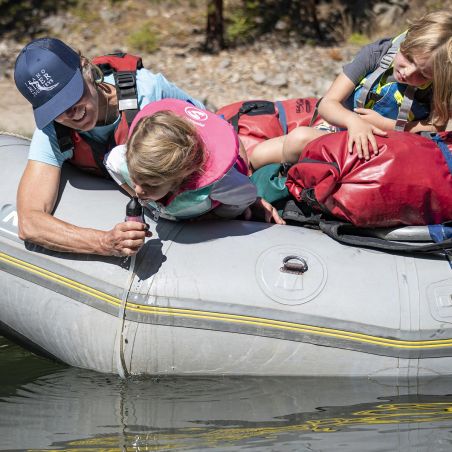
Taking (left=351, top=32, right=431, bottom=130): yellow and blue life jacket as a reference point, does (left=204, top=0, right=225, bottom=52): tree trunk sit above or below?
below

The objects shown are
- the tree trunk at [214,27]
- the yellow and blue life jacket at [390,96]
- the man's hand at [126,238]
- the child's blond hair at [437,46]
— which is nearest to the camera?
the man's hand at [126,238]

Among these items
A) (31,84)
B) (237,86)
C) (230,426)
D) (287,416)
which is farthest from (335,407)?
(237,86)

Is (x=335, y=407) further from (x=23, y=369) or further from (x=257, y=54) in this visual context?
(x=257, y=54)

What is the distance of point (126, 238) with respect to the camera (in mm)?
3365

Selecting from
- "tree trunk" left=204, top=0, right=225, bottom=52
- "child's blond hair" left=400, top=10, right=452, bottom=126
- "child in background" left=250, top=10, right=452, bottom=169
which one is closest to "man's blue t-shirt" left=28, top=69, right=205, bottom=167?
"child in background" left=250, top=10, right=452, bottom=169

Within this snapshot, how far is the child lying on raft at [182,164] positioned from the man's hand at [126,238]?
4.6 inches

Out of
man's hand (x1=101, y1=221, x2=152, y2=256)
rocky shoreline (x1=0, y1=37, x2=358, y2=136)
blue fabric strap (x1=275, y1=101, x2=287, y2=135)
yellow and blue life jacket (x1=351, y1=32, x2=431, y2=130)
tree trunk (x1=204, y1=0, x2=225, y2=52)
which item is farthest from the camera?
tree trunk (x1=204, y1=0, x2=225, y2=52)

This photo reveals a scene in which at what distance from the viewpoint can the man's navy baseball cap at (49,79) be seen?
3424mm

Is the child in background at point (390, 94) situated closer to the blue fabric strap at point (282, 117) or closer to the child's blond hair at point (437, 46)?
the child's blond hair at point (437, 46)

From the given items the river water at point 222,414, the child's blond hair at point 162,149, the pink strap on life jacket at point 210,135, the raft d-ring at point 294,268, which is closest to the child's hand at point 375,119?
the pink strap on life jacket at point 210,135

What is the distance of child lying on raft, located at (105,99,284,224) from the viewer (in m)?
3.23

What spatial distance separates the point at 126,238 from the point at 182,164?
0.36 metres

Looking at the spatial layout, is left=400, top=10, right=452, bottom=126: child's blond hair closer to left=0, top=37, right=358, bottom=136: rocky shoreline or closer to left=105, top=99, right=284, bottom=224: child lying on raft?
left=105, top=99, right=284, bottom=224: child lying on raft

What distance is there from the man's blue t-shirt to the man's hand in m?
0.44
